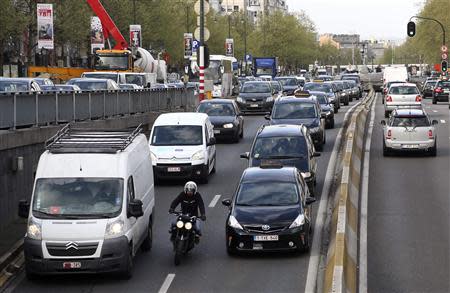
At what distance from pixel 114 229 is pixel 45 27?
115 ft

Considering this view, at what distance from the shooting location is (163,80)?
233ft

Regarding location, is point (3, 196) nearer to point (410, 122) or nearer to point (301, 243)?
point (301, 243)

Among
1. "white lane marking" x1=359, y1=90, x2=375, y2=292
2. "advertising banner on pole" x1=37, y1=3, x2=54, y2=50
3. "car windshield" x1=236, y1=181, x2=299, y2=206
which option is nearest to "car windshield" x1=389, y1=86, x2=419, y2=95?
"white lane marking" x1=359, y1=90, x2=375, y2=292

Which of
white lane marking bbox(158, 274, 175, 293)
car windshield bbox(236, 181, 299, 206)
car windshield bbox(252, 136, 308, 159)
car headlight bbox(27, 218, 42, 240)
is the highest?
car windshield bbox(252, 136, 308, 159)

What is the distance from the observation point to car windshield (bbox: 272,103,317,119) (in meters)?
36.2

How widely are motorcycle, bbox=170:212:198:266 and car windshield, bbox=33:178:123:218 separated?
62.9 inches

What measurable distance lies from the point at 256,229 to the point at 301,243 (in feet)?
2.90

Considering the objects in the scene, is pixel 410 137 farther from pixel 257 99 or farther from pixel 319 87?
pixel 319 87

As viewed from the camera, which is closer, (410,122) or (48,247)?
(48,247)

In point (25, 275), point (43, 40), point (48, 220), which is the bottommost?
point (25, 275)

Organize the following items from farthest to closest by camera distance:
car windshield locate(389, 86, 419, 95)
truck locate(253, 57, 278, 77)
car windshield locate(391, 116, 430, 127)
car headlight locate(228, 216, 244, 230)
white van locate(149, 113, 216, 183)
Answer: truck locate(253, 57, 278, 77) → car windshield locate(389, 86, 419, 95) → car windshield locate(391, 116, 430, 127) → white van locate(149, 113, 216, 183) → car headlight locate(228, 216, 244, 230)

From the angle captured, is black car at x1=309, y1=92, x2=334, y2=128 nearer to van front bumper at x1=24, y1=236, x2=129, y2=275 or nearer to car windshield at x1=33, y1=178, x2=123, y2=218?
car windshield at x1=33, y1=178, x2=123, y2=218

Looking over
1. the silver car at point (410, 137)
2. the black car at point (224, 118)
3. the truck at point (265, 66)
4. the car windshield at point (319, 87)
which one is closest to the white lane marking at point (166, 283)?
the silver car at point (410, 137)

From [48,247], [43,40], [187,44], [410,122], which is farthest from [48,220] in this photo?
[187,44]
